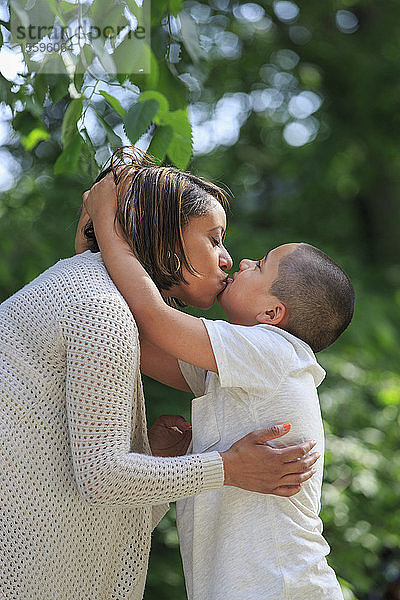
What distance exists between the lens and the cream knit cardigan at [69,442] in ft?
4.39

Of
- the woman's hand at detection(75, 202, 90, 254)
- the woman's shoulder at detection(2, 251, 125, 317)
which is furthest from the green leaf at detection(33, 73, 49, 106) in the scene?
the woman's shoulder at detection(2, 251, 125, 317)

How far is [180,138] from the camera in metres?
1.82

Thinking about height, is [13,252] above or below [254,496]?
below

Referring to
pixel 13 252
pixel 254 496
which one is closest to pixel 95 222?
pixel 254 496

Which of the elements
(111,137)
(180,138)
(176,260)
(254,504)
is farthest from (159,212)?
(254,504)

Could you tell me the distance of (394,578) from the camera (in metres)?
4.29

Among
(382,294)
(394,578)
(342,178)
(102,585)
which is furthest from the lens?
(342,178)

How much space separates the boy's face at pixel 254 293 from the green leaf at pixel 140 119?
39 cm

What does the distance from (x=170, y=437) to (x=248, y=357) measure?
0.38 metres

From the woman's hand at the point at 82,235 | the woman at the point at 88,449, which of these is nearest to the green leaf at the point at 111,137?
the woman's hand at the point at 82,235

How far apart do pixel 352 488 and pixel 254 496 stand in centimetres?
251

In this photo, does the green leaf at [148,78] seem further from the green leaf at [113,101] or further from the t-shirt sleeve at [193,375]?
the t-shirt sleeve at [193,375]

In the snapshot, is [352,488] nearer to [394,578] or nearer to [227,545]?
[394,578]

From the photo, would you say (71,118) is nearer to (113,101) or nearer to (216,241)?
(113,101)
